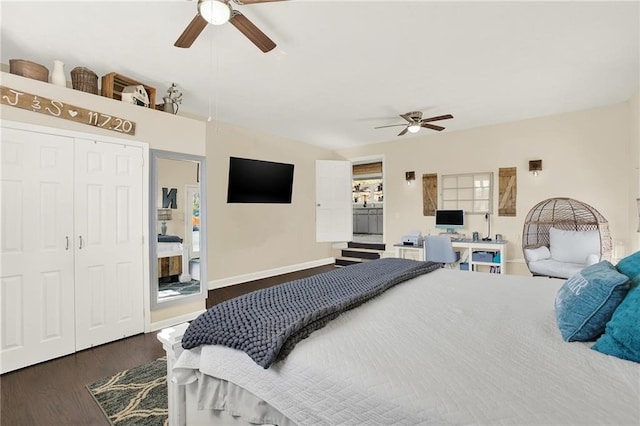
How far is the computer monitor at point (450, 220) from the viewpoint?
4906 mm

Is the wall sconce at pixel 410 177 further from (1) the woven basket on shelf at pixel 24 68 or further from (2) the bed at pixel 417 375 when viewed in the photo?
(1) the woven basket on shelf at pixel 24 68

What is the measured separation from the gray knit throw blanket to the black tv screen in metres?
3.11

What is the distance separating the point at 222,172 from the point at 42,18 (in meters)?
2.60

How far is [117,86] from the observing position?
2.96 metres

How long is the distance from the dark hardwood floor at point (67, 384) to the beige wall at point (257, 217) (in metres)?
1.88

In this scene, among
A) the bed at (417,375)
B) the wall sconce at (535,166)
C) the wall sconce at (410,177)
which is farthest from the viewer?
the wall sconce at (410,177)

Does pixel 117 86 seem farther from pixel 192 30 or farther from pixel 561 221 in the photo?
pixel 561 221

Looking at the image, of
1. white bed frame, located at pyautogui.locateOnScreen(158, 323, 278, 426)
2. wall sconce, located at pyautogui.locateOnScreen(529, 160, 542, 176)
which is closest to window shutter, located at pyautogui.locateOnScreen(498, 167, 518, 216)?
wall sconce, located at pyautogui.locateOnScreen(529, 160, 542, 176)

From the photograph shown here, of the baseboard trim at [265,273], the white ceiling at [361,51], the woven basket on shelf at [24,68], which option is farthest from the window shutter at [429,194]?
the woven basket on shelf at [24,68]

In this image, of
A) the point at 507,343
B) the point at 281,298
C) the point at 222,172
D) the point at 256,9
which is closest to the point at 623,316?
the point at 507,343

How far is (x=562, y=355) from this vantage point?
1075mm

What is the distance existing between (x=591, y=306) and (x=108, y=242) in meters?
3.33

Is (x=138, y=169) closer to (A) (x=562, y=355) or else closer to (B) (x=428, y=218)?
(A) (x=562, y=355)

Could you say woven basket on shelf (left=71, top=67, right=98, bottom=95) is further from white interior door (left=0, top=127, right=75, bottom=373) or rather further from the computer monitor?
the computer monitor
